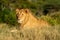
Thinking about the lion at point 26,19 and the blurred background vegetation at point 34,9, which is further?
the blurred background vegetation at point 34,9

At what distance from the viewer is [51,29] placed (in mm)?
10031

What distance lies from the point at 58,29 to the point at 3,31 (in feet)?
5.72

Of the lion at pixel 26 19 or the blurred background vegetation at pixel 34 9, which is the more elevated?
the lion at pixel 26 19

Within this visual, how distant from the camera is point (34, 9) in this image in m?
27.5

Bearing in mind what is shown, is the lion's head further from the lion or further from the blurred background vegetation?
the blurred background vegetation

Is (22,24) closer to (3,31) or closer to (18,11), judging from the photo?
(18,11)

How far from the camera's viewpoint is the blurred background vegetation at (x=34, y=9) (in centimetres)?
1599

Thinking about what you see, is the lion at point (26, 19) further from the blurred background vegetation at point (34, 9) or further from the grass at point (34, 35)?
the grass at point (34, 35)

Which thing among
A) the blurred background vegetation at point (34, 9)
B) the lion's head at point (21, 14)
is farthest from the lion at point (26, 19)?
the blurred background vegetation at point (34, 9)

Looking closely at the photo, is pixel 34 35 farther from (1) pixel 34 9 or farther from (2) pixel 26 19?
(1) pixel 34 9

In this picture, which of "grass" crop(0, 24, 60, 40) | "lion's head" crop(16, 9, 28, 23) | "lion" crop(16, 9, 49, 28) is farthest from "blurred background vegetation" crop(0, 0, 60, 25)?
"grass" crop(0, 24, 60, 40)

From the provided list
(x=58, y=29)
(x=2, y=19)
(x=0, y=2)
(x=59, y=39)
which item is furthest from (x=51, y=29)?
(x=0, y=2)

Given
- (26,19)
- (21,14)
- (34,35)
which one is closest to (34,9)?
(26,19)

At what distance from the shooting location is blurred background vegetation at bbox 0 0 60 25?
1599 centimetres
